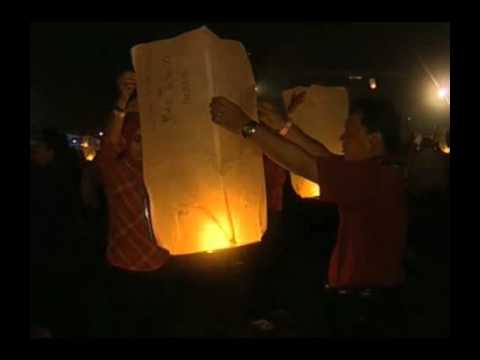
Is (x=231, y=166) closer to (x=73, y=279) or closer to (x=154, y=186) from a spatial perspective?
(x=154, y=186)

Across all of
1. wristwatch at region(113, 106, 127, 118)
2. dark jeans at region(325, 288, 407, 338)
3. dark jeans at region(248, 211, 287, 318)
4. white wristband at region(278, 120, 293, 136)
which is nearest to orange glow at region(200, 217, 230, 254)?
dark jeans at region(325, 288, 407, 338)

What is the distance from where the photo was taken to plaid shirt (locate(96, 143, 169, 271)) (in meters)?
3.04

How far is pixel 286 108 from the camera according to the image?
3.84 metres

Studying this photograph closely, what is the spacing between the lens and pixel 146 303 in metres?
3.03

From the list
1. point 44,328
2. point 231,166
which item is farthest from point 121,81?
point 44,328

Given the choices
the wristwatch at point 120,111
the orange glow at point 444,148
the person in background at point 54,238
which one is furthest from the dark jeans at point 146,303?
the orange glow at point 444,148

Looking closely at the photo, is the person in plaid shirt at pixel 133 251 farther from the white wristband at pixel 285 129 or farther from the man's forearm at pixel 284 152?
the man's forearm at pixel 284 152

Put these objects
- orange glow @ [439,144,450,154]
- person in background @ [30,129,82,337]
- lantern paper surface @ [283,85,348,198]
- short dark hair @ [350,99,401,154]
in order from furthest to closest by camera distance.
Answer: orange glow @ [439,144,450,154]
lantern paper surface @ [283,85,348,198]
person in background @ [30,129,82,337]
short dark hair @ [350,99,401,154]

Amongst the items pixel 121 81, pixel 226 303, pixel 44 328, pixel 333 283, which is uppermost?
pixel 121 81

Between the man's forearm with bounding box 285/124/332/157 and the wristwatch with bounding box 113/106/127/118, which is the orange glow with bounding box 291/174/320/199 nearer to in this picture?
the man's forearm with bounding box 285/124/332/157

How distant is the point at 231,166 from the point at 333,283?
82 cm

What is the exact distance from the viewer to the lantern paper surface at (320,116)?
12.5 ft

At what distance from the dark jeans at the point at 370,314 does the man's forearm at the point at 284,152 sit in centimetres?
57

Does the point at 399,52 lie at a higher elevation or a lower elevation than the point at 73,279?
higher
